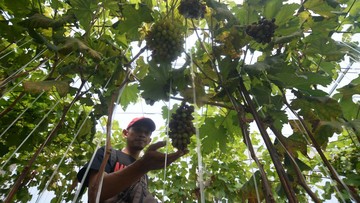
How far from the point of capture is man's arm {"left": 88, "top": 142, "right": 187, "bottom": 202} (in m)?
0.75

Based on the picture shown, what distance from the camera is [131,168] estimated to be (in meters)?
0.94

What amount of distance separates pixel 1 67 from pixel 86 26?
65 centimetres

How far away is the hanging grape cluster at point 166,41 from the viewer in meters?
0.87

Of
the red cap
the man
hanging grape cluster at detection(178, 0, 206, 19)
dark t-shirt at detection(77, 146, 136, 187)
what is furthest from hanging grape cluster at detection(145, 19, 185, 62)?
the red cap

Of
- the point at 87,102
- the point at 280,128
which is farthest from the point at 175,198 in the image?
the point at 280,128

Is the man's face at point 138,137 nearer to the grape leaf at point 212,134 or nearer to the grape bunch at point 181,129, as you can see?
the grape leaf at point 212,134

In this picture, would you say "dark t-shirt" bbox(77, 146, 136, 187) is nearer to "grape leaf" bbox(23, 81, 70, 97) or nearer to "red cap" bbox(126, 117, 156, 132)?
"red cap" bbox(126, 117, 156, 132)

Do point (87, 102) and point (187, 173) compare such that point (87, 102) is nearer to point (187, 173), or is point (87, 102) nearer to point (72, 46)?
point (72, 46)

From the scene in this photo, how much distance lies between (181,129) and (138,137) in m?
0.88

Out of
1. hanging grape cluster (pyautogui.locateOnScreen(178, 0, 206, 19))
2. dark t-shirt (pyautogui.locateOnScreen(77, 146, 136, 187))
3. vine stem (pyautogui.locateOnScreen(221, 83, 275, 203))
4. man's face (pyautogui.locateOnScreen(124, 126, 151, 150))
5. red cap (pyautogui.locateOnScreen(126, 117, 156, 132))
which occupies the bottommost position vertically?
vine stem (pyautogui.locateOnScreen(221, 83, 275, 203))

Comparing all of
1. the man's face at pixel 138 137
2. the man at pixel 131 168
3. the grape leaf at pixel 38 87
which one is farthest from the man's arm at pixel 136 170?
the man's face at pixel 138 137

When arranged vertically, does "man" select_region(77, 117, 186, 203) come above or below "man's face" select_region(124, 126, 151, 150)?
below

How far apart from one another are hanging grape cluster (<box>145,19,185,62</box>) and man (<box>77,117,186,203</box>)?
0.30 m

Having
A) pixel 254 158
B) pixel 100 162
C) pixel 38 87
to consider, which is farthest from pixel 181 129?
pixel 100 162
